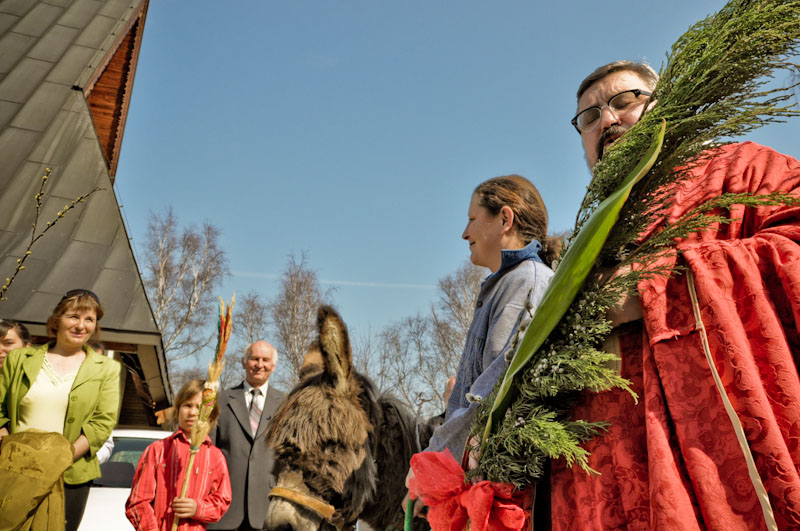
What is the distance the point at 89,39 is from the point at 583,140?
13489 mm

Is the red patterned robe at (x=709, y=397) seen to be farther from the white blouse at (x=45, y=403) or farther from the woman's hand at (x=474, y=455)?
the white blouse at (x=45, y=403)

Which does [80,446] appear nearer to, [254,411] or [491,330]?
[254,411]

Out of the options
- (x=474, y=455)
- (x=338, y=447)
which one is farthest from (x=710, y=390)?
(x=338, y=447)

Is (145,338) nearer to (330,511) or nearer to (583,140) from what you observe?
(330,511)

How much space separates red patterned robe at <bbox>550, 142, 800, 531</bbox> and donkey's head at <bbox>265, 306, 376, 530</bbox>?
1.45m

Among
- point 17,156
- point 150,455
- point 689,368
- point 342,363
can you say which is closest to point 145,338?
point 150,455

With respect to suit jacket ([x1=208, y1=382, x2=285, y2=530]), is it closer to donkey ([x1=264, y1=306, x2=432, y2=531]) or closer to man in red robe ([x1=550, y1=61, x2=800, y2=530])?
donkey ([x1=264, y1=306, x2=432, y2=531])

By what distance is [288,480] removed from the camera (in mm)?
2584

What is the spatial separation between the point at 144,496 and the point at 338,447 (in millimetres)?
2238

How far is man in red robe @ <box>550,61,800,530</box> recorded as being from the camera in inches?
41.7

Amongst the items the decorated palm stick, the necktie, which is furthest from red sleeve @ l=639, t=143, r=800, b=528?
the necktie

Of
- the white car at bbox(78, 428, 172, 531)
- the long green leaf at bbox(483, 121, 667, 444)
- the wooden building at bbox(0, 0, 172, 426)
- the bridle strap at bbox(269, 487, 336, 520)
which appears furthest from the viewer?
the wooden building at bbox(0, 0, 172, 426)

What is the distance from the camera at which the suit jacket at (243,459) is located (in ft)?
15.0

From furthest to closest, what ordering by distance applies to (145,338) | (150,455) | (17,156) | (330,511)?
(17,156) < (145,338) < (150,455) < (330,511)
